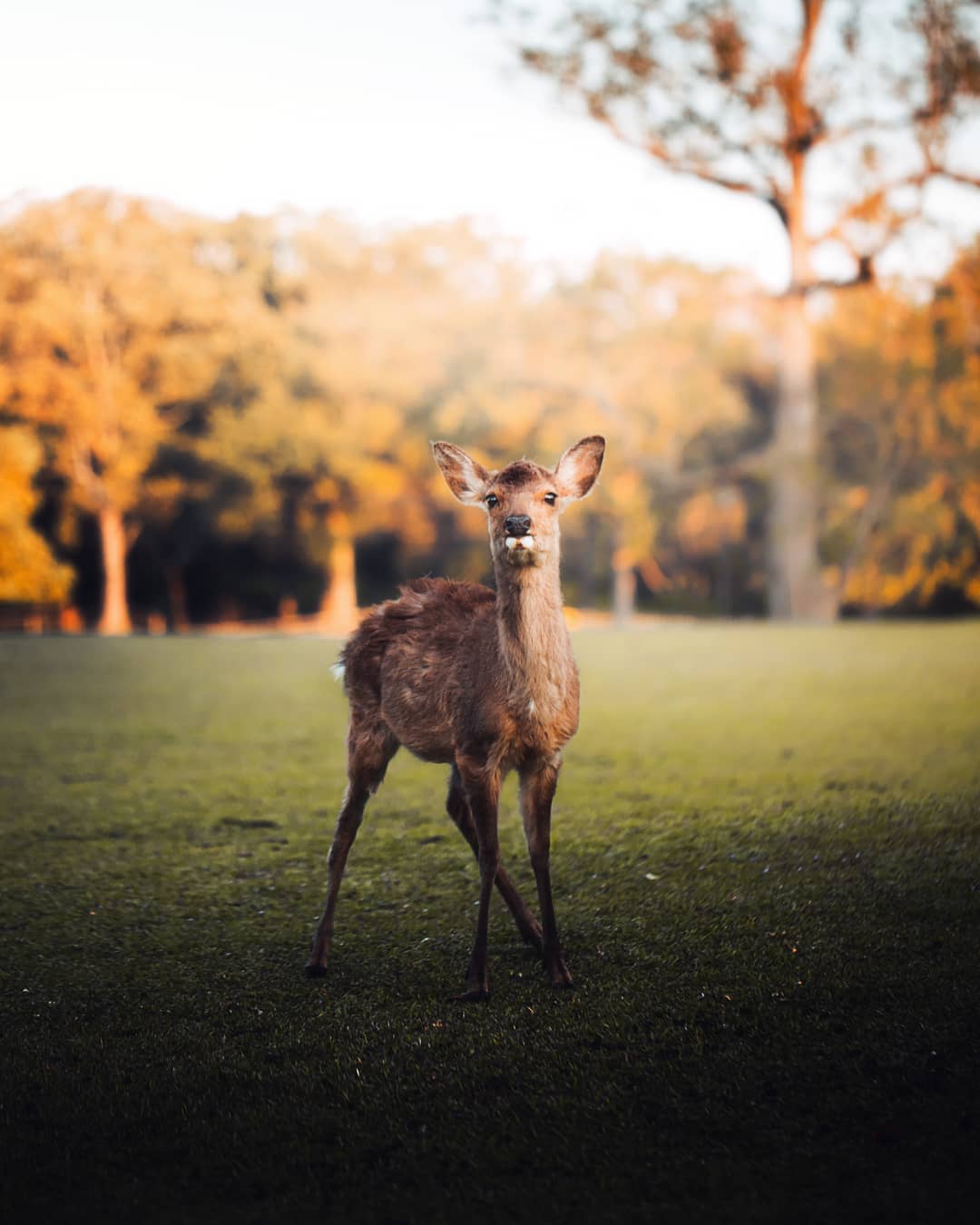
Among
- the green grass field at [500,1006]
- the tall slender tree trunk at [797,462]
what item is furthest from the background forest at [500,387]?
the green grass field at [500,1006]

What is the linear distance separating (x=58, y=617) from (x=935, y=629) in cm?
2922

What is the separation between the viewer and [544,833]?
446 centimetres

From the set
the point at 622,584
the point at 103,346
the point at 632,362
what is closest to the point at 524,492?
the point at 632,362

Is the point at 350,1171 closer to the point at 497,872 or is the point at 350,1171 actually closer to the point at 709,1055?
the point at 709,1055

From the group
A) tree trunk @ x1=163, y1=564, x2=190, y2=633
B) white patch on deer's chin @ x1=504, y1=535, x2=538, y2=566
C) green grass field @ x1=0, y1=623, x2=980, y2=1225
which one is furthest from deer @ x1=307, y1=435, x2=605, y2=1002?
tree trunk @ x1=163, y1=564, x2=190, y2=633

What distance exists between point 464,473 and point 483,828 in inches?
55.3

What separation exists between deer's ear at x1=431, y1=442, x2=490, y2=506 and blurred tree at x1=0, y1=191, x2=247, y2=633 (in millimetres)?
31135

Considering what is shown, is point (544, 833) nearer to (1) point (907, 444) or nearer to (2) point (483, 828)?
(2) point (483, 828)

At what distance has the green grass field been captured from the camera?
2982 millimetres

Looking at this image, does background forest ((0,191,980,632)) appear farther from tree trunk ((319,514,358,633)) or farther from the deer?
the deer

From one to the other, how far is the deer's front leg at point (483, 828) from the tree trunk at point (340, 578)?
33.8 metres

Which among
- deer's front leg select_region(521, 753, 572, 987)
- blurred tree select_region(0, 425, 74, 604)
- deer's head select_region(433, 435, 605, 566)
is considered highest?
blurred tree select_region(0, 425, 74, 604)

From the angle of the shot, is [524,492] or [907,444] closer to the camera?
[524,492]

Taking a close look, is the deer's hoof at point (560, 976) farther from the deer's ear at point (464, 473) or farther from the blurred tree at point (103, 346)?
the blurred tree at point (103, 346)
